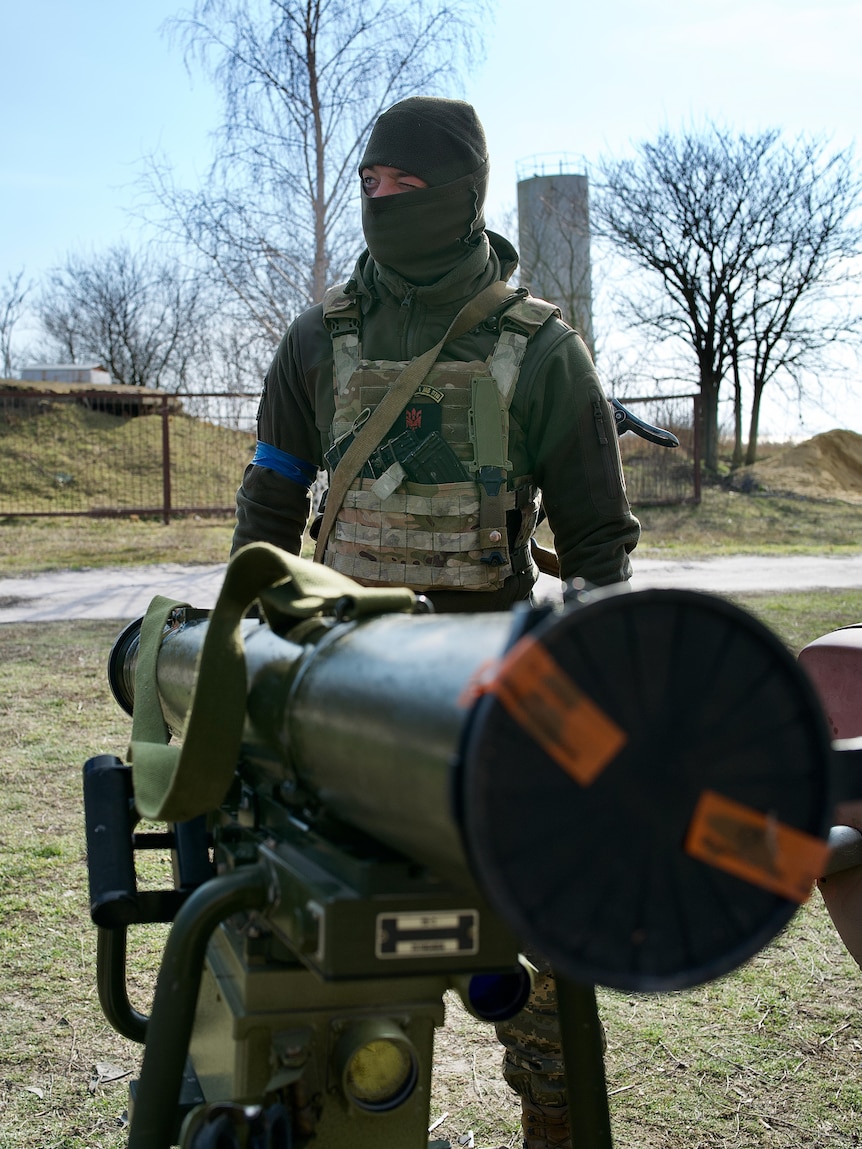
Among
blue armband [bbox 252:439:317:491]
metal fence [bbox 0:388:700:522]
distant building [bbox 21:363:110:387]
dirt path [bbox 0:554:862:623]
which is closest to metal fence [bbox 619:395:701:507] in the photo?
metal fence [bbox 0:388:700:522]

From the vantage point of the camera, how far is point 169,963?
120 cm

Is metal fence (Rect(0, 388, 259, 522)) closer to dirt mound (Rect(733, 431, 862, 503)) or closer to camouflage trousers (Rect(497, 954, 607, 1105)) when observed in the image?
dirt mound (Rect(733, 431, 862, 503))

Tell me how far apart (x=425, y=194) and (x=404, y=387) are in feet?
1.38

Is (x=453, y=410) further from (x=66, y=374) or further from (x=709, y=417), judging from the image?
(x=66, y=374)

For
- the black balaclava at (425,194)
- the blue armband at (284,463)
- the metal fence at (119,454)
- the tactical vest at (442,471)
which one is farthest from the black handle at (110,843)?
the metal fence at (119,454)

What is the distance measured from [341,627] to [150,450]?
819 inches

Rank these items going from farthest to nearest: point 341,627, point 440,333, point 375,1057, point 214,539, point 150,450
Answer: point 150,450 < point 214,539 < point 440,333 < point 375,1057 < point 341,627

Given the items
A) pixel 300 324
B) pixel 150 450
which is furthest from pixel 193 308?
pixel 300 324

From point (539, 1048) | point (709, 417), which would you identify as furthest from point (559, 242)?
point (539, 1048)

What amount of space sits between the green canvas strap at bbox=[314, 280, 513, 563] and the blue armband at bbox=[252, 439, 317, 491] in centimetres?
24

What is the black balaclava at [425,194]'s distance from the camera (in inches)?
101

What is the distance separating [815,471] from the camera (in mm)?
28047

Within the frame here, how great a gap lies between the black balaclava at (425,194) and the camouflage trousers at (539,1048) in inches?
59.8

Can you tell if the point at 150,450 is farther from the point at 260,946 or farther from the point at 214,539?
the point at 260,946
